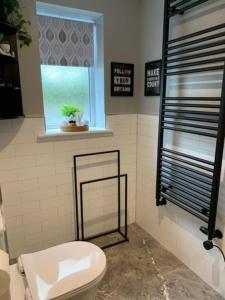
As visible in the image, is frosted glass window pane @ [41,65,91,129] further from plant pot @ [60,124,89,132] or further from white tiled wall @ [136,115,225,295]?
white tiled wall @ [136,115,225,295]

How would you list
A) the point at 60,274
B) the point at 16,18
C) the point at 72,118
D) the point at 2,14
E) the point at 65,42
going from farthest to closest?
the point at 72,118 → the point at 65,42 → the point at 16,18 → the point at 2,14 → the point at 60,274

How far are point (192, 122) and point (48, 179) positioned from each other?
1292 mm

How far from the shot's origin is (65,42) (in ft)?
6.38

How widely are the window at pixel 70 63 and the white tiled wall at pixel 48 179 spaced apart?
10.9 inches

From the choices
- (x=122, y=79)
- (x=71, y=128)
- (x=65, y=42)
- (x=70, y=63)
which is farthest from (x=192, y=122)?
(x=65, y=42)

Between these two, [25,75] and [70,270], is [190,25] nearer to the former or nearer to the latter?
[25,75]

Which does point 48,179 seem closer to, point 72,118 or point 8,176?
point 8,176

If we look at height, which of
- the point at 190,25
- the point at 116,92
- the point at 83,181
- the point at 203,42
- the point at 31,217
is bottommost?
the point at 31,217

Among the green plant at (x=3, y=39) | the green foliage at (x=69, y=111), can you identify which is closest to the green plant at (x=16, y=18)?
the green plant at (x=3, y=39)

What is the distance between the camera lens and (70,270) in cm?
127

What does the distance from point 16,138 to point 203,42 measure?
5.07 ft

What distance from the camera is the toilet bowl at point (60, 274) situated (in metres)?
1.12

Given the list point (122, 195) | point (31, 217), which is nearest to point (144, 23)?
point (122, 195)

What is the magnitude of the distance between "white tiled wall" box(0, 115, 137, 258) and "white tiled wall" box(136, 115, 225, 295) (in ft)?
0.58
